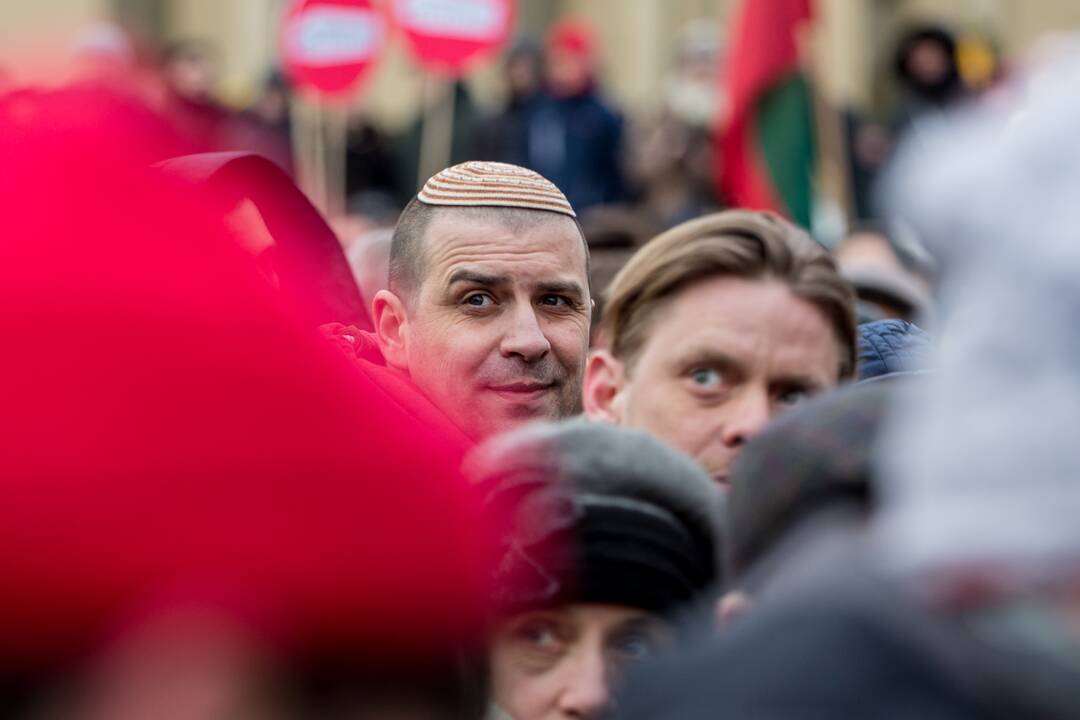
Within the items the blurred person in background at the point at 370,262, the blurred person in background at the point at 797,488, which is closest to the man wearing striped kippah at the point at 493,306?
the blurred person in background at the point at 370,262

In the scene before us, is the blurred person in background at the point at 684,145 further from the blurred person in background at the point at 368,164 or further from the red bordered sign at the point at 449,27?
the blurred person in background at the point at 368,164

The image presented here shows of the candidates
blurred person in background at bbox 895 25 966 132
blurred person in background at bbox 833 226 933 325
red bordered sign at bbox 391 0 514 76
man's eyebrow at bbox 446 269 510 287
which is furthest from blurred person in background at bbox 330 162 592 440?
blurred person in background at bbox 895 25 966 132

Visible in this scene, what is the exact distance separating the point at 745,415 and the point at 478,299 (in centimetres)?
51

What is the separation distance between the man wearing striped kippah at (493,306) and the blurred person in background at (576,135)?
796 centimetres

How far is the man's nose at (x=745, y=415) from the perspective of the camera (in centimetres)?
393

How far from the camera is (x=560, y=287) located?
3.89 metres

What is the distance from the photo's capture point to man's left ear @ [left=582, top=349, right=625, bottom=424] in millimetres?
4211

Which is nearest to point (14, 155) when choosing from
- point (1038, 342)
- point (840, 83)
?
point (1038, 342)

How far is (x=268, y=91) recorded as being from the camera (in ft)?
41.9

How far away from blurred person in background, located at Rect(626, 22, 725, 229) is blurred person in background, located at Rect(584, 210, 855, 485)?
5.67 m

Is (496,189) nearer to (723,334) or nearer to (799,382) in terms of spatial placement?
(723,334)

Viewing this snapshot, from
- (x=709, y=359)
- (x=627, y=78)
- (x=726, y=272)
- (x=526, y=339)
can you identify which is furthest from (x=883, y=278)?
(x=627, y=78)

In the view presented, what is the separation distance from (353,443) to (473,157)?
1082 cm

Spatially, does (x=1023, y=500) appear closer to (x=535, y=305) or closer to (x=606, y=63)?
(x=535, y=305)
